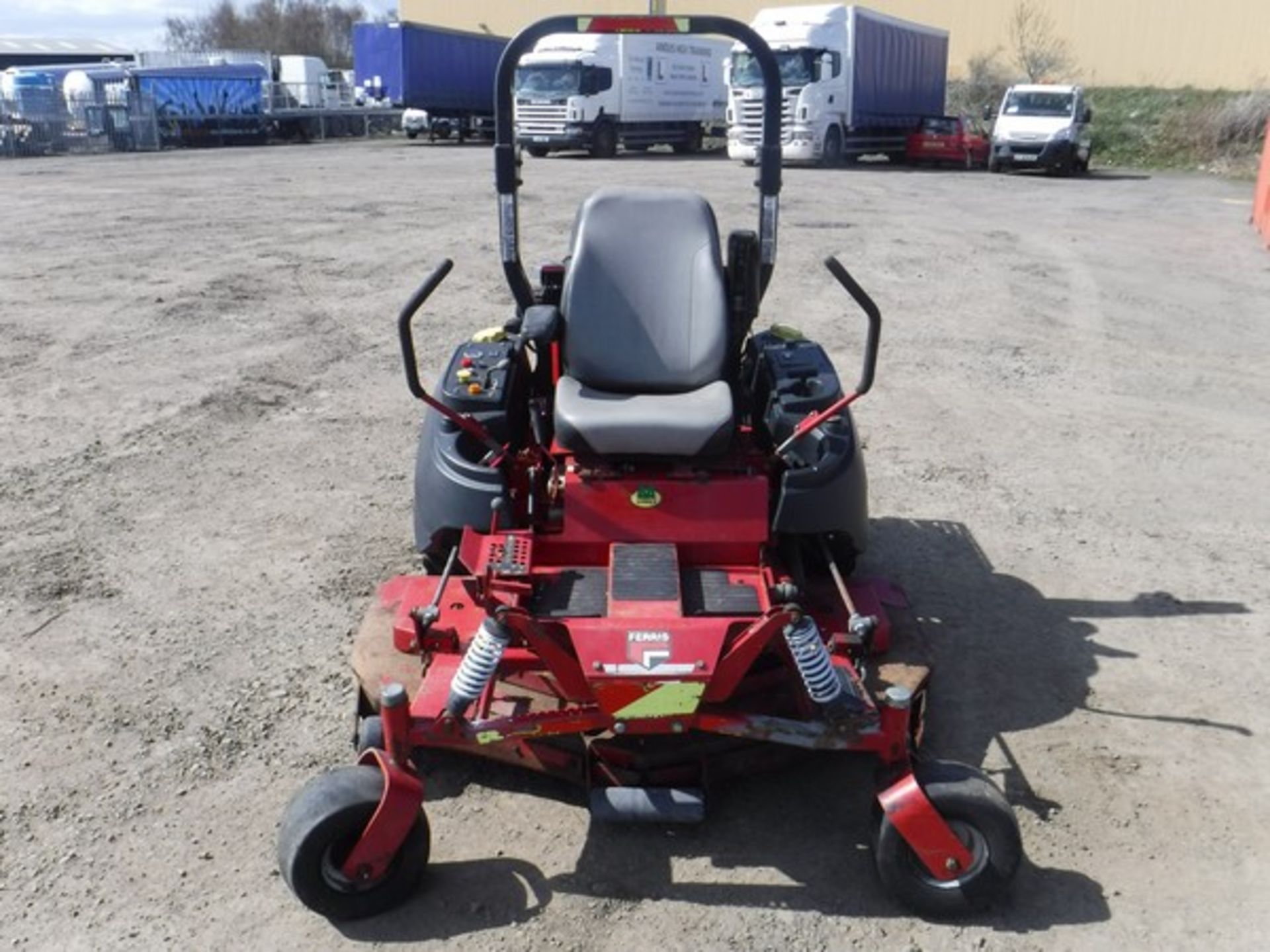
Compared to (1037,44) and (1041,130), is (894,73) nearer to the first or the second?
(1041,130)

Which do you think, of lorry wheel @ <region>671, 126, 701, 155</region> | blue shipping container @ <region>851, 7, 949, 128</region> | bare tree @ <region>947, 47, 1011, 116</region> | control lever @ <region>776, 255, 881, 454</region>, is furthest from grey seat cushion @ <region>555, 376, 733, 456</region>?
bare tree @ <region>947, 47, 1011, 116</region>

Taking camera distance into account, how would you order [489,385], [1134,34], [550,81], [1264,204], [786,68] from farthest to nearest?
[1134,34]
[550,81]
[786,68]
[1264,204]
[489,385]

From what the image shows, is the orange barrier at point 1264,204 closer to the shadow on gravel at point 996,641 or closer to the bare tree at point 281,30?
the shadow on gravel at point 996,641

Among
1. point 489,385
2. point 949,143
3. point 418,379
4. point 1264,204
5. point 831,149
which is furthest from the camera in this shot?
point 949,143

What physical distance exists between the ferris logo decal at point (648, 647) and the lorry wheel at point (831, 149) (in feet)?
74.6

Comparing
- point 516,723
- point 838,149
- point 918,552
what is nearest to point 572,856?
point 516,723

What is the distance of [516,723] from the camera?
3.09 metres

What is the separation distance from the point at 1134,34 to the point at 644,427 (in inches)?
1764

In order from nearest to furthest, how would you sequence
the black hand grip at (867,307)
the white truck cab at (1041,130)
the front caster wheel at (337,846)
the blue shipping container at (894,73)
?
1. the front caster wheel at (337,846)
2. the black hand grip at (867,307)
3. the white truck cab at (1041,130)
4. the blue shipping container at (894,73)

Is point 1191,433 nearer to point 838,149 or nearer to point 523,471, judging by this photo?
point 523,471

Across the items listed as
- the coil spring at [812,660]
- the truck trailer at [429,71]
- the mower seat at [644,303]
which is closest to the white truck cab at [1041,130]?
the truck trailer at [429,71]

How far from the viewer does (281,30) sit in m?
76.6

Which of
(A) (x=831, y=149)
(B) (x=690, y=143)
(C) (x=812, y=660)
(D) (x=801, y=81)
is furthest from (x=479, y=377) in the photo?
(B) (x=690, y=143)

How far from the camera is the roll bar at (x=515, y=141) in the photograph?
4.18 meters
